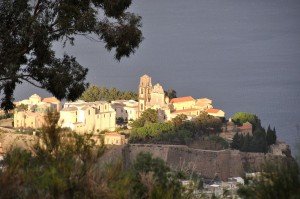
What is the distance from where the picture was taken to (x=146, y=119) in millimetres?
28750

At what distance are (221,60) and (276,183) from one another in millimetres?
51568

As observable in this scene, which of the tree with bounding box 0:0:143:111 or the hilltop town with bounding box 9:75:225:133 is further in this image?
the hilltop town with bounding box 9:75:225:133

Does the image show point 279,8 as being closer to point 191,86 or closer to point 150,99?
point 191,86

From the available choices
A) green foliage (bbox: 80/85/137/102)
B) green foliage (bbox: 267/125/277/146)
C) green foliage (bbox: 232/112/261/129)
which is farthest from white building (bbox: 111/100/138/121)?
green foliage (bbox: 267/125/277/146)

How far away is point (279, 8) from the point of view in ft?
309

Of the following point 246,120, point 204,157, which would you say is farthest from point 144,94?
point 204,157

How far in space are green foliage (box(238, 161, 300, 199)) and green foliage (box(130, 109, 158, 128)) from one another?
22.8 metres

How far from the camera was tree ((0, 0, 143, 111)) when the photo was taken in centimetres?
668

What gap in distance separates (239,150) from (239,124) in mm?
4504

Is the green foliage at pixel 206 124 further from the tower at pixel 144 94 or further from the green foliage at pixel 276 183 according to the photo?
the green foliage at pixel 276 183

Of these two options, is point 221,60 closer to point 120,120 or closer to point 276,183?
point 120,120

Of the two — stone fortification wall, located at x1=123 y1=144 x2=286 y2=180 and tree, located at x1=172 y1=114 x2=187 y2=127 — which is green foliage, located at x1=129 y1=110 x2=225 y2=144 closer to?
tree, located at x1=172 y1=114 x2=187 y2=127

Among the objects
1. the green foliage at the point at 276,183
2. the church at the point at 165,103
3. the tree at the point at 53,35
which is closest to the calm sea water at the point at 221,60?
the church at the point at 165,103

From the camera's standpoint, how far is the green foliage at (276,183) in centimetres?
528
